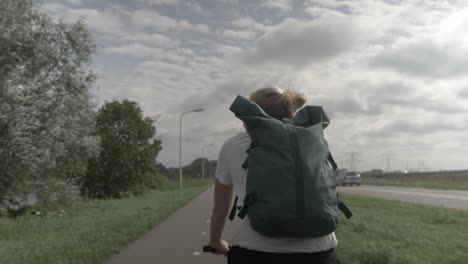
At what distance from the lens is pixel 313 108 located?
2389mm

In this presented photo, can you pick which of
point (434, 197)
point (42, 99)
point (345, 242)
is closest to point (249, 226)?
point (345, 242)

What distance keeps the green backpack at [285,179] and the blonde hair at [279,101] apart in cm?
17

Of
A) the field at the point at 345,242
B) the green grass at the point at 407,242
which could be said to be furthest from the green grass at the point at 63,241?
the green grass at the point at 407,242

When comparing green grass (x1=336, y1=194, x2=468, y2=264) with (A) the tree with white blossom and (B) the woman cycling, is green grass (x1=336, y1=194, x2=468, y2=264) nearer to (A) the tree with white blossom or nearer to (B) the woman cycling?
(B) the woman cycling

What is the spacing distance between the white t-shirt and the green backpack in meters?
0.08

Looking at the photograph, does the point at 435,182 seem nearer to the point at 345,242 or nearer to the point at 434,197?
the point at 434,197

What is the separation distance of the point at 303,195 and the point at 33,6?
2128cm

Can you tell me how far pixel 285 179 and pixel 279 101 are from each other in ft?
1.53

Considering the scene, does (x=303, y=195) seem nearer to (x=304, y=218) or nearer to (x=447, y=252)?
(x=304, y=218)

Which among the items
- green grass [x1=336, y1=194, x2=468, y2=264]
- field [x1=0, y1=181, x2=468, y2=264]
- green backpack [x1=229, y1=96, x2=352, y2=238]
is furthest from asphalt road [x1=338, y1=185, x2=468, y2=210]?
green backpack [x1=229, y1=96, x2=352, y2=238]

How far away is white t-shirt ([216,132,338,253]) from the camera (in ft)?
7.38

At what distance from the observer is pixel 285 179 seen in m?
2.14

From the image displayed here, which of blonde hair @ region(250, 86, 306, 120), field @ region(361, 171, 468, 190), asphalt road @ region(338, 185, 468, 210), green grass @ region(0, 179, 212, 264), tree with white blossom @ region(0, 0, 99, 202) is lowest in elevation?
green grass @ region(0, 179, 212, 264)

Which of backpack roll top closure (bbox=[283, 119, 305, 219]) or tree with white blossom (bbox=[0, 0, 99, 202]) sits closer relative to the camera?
backpack roll top closure (bbox=[283, 119, 305, 219])
